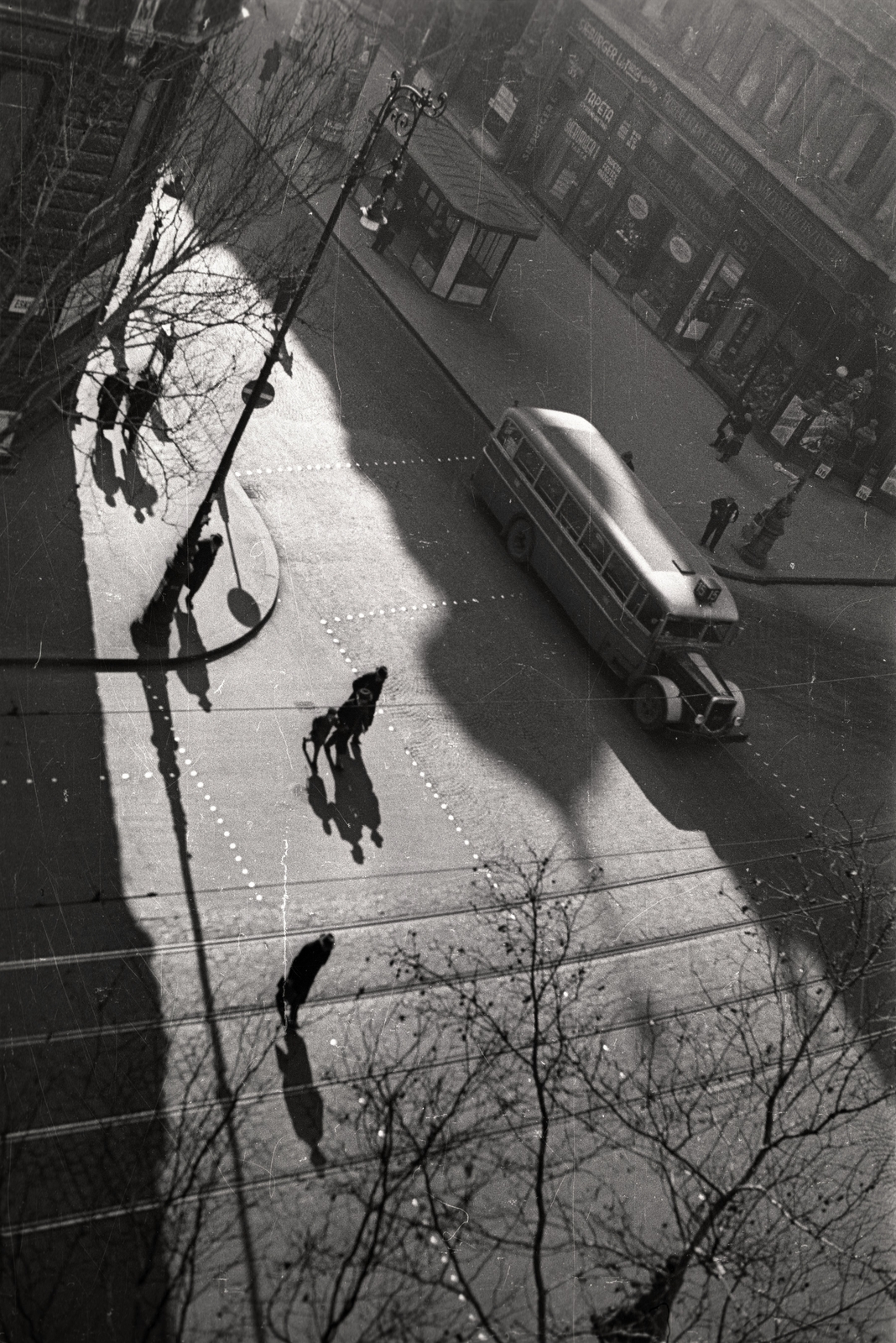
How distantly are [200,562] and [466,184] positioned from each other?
17.9m

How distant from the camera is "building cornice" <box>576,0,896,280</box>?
3347cm

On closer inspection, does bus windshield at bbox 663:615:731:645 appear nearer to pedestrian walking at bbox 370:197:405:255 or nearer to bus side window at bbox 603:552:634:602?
bus side window at bbox 603:552:634:602

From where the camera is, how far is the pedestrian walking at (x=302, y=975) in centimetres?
1415

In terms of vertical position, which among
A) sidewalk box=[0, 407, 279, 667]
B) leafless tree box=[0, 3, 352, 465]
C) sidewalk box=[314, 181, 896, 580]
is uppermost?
leafless tree box=[0, 3, 352, 465]

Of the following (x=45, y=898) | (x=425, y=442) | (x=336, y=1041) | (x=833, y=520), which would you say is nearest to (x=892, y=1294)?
(x=336, y=1041)

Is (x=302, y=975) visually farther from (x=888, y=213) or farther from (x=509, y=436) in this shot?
(x=888, y=213)

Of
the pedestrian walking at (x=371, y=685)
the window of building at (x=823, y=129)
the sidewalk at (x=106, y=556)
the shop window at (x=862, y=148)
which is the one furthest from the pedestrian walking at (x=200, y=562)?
the window of building at (x=823, y=129)

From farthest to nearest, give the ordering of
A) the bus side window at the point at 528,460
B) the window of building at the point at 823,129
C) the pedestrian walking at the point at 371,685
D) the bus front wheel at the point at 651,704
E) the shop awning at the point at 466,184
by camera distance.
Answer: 1. the window of building at the point at 823,129
2. the shop awning at the point at 466,184
3. the bus side window at the point at 528,460
4. the bus front wheel at the point at 651,704
5. the pedestrian walking at the point at 371,685

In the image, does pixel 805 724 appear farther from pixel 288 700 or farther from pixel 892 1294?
pixel 892 1294

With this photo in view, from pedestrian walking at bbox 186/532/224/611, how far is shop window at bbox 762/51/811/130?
74.2ft

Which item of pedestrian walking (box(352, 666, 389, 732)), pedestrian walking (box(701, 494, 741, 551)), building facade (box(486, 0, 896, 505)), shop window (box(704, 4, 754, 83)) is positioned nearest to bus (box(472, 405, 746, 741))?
pedestrian walking (box(701, 494, 741, 551))

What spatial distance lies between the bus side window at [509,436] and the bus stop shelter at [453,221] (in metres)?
9.04

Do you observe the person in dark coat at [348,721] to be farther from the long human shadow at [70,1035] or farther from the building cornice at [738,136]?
the building cornice at [738,136]

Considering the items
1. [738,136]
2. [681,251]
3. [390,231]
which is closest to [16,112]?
[390,231]
